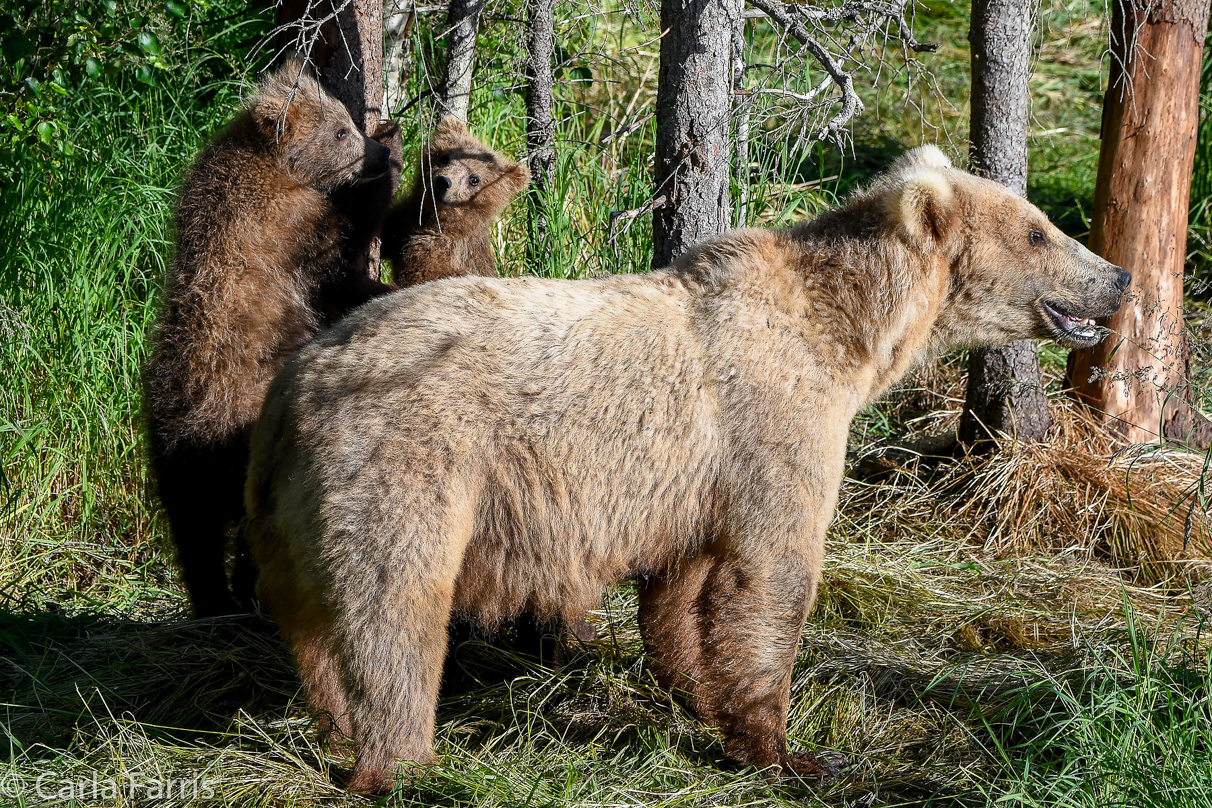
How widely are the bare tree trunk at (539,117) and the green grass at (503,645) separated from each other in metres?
0.11

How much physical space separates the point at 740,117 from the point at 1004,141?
1.84m

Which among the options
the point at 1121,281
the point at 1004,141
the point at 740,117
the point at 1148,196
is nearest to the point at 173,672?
the point at 740,117

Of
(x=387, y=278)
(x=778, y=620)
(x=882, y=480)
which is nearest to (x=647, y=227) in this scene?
(x=387, y=278)

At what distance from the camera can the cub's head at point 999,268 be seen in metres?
3.79

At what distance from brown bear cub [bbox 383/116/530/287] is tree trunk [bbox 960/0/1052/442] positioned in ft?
7.83

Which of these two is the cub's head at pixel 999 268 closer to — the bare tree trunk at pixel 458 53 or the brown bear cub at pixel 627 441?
the brown bear cub at pixel 627 441

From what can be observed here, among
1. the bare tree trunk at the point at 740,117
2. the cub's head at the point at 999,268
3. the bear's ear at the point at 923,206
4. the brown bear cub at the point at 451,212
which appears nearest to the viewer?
the bear's ear at the point at 923,206

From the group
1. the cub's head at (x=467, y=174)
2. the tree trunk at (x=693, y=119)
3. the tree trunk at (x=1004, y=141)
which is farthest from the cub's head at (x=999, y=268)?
the cub's head at (x=467, y=174)

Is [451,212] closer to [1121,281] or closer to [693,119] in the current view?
[693,119]

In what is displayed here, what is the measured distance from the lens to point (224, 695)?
14.0 ft

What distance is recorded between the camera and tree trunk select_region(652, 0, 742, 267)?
14.4 feet

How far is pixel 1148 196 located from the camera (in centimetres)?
604

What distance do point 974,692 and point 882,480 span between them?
231 centimetres

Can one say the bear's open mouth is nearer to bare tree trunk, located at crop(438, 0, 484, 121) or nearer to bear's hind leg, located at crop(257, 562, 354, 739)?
bear's hind leg, located at crop(257, 562, 354, 739)
